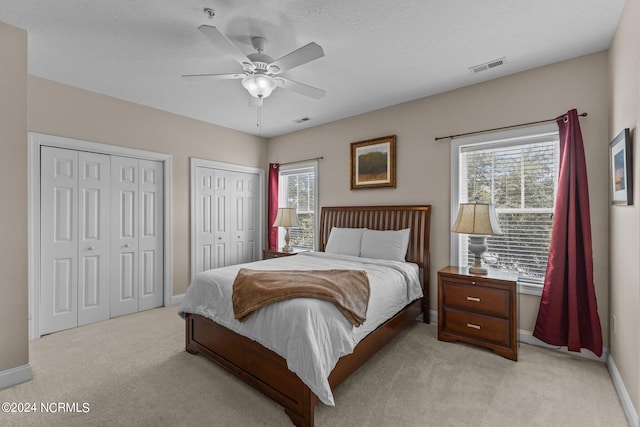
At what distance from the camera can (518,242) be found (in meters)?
3.11

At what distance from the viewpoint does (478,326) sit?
2.82m

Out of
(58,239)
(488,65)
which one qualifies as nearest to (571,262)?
(488,65)

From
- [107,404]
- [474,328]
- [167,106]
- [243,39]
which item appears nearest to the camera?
[107,404]

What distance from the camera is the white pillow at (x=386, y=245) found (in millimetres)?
3553

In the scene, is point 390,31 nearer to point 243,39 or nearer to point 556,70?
point 243,39

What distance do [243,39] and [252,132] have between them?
2864mm

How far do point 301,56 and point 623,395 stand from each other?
323cm

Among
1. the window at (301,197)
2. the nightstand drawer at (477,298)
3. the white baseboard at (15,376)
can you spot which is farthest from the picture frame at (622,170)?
the white baseboard at (15,376)

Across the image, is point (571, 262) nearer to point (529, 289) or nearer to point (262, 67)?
point (529, 289)

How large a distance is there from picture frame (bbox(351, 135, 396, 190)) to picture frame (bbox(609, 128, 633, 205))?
2.13 metres

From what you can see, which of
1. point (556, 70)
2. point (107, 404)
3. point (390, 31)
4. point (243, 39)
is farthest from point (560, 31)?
point (107, 404)

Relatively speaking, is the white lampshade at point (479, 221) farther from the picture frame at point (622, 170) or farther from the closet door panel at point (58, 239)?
the closet door panel at point (58, 239)

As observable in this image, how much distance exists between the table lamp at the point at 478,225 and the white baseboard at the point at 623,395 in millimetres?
1101

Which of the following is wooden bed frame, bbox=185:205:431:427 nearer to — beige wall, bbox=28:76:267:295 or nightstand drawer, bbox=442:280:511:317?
nightstand drawer, bbox=442:280:511:317
